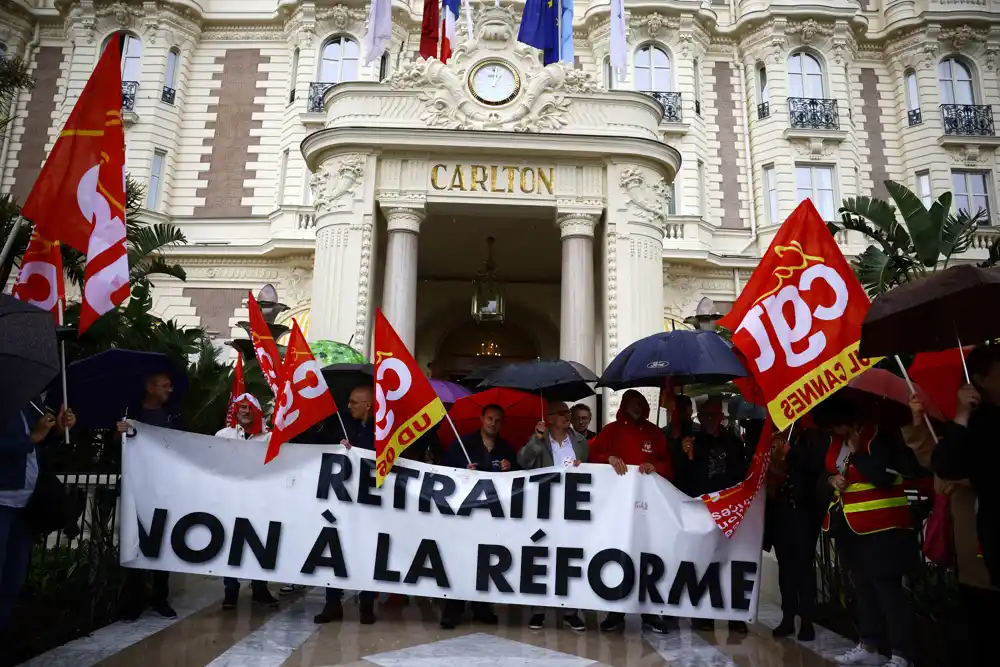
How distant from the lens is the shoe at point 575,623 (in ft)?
17.6

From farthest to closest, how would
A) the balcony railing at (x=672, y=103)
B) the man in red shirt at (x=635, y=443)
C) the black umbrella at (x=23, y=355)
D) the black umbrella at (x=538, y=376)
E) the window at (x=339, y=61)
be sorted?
1. the window at (x=339, y=61)
2. the balcony railing at (x=672, y=103)
3. the black umbrella at (x=538, y=376)
4. the man in red shirt at (x=635, y=443)
5. the black umbrella at (x=23, y=355)

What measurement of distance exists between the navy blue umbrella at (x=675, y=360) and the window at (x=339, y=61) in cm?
1768

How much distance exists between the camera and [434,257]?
635 inches

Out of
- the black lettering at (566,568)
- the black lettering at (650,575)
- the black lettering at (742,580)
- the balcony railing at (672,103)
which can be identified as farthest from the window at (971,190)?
the black lettering at (566,568)

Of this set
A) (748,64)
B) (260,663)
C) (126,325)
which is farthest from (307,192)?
(260,663)

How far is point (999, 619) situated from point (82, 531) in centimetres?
598

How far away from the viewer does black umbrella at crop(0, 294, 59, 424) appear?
3.15m

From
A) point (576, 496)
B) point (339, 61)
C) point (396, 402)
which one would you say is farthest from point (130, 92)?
point (576, 496)

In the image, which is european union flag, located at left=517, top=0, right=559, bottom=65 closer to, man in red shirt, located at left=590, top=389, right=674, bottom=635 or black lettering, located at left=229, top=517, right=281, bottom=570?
man in red shirt, located at left=590, top=389, right=674, bottom=635

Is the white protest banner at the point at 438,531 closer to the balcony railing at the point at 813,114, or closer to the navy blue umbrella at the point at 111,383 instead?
the navy blue umbrella at the point at 111,383

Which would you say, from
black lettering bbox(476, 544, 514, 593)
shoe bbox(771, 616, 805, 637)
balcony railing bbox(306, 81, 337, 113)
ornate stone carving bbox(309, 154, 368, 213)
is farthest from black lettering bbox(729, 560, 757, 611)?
balcony railing bbox(306, 81, 337, 113)

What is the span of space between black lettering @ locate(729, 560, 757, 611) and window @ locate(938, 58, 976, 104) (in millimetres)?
21670

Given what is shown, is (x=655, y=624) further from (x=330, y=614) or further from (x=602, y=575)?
(x=330, y=614)

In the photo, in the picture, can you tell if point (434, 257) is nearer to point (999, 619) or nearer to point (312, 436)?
point (312, 436)
